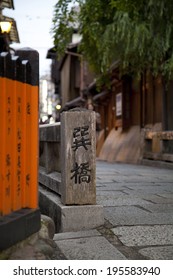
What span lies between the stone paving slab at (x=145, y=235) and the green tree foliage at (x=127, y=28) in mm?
6805

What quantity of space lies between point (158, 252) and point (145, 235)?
57 centimetres

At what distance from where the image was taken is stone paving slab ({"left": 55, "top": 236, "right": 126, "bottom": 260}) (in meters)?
3.40

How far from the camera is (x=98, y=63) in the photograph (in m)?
13.8

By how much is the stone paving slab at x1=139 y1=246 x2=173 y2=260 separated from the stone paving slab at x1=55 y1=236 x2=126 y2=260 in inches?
8.2

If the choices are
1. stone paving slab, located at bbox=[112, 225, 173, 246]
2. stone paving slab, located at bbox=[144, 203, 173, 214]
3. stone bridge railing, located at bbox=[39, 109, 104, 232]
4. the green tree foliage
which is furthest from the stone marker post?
the green tree foliage

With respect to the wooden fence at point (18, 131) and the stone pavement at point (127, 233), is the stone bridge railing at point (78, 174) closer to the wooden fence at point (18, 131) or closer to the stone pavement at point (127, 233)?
the stone pavement at point (127, 233)

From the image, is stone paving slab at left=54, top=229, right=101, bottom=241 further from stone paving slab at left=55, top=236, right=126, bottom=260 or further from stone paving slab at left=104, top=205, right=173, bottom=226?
stone paving slab at left=104, top=205, right=173, bottom=226

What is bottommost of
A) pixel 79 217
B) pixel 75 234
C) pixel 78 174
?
pixel 75 234

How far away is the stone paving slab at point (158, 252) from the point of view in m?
3.37

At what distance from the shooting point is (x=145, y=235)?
4.08 m

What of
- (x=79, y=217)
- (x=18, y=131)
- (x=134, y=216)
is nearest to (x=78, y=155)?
(x=79, y=217)

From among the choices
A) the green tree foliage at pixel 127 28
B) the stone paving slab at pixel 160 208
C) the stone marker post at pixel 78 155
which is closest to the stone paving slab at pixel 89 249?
the stone marker post at pixel 78 155

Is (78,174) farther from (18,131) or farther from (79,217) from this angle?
(18,131)
